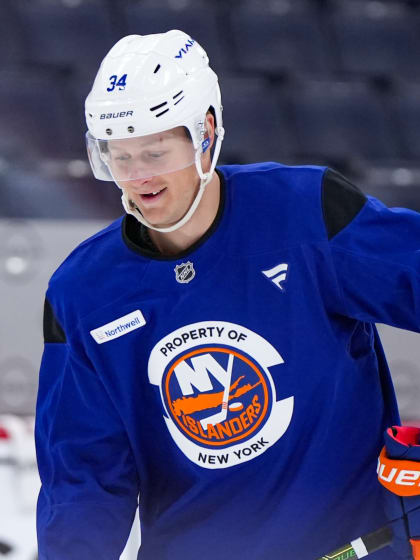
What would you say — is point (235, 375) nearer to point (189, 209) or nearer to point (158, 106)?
point (189, 209)

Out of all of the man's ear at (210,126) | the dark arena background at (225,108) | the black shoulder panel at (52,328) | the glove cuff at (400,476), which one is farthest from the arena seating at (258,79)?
the glove cuff at (400,476)

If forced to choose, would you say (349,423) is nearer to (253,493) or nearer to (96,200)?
(253,493)

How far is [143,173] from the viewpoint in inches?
68.8

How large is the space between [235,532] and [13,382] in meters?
1.72

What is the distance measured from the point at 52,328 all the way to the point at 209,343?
1.07ft

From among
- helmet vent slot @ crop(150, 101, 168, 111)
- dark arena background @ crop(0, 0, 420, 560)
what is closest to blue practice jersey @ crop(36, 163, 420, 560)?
helmet vent slot @ crop(150, 101, 168, 111)

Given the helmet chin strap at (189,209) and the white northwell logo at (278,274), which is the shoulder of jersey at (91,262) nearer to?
the helmet chin strap at (189,209)

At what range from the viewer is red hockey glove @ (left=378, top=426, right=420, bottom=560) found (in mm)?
1868

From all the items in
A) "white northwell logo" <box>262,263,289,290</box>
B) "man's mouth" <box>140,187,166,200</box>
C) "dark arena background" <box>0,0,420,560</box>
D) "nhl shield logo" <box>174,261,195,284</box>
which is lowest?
"dark arena background" <box>0,0,420,560</box>

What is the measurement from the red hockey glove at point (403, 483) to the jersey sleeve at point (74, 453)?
0.53 m

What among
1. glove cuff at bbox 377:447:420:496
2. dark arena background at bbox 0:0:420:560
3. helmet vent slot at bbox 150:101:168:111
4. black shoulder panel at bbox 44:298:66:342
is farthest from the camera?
dark arena background at bbox 0:0:420:560

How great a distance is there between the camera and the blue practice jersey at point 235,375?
1.86 m

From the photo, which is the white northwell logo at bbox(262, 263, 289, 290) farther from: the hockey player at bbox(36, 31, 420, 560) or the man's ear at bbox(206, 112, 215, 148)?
the man's ear at bbox(206, 112, 215, 148)

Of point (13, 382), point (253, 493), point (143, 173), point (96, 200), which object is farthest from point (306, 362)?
point (96, 200)
